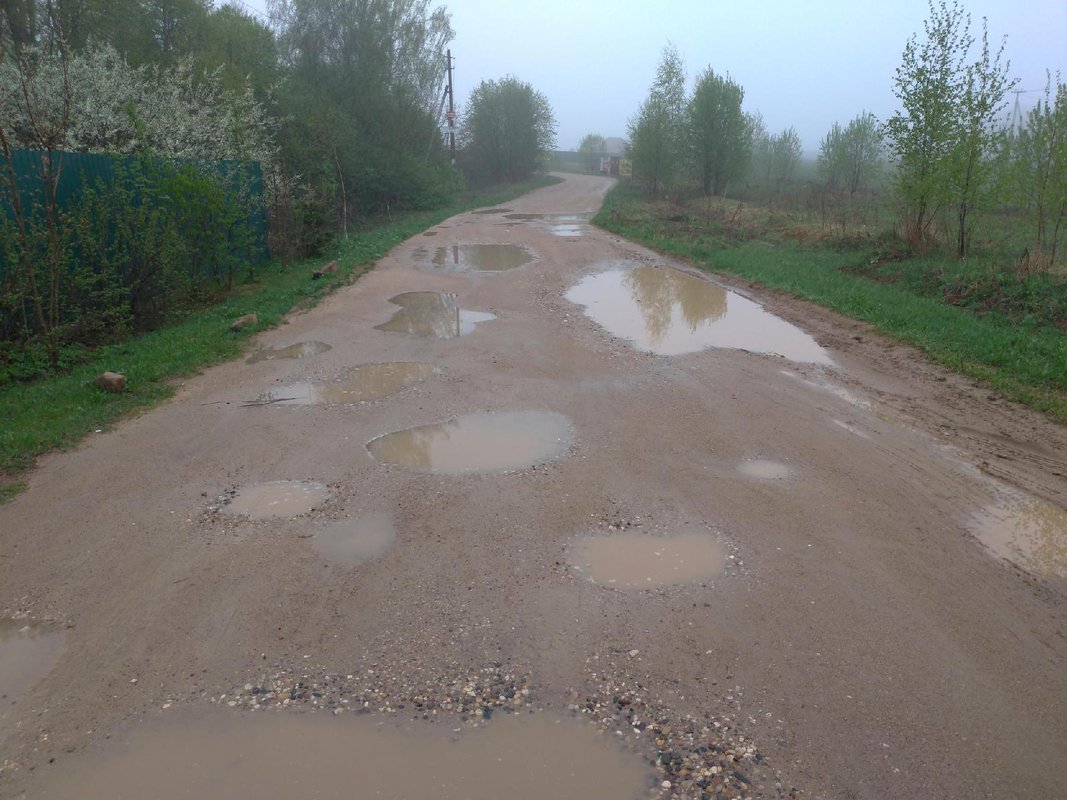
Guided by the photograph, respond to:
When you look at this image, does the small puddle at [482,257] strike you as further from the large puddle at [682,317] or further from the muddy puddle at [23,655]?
the muddy puddle at [23,655]

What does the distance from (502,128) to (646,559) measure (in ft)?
160

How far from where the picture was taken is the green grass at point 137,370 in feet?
21.6

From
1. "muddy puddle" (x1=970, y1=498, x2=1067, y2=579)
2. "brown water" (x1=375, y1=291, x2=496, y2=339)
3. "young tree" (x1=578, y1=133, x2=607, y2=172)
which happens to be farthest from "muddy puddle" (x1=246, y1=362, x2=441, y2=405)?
"young tree" (x1=578, y1=133, x2=607, y2=172)

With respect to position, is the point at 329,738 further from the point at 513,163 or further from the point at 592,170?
the point at 592,170

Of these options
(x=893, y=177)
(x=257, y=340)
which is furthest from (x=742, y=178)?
(x=257, y=340)

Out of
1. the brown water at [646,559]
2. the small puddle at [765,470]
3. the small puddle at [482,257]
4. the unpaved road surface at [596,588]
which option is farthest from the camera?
the small puddle at [482,257]

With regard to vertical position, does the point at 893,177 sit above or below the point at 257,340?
above

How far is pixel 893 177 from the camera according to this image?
17812 mm

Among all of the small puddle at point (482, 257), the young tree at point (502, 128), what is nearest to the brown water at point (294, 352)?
the small puddle at point (482, 257)

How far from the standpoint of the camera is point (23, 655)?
392cm

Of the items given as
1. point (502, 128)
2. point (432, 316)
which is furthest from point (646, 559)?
point (502, 128)

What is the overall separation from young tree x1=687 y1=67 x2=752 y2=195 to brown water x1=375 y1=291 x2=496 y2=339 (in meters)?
27.3

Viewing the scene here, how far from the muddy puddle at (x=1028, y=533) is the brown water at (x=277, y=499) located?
192 inches

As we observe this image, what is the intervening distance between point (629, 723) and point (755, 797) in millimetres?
632
